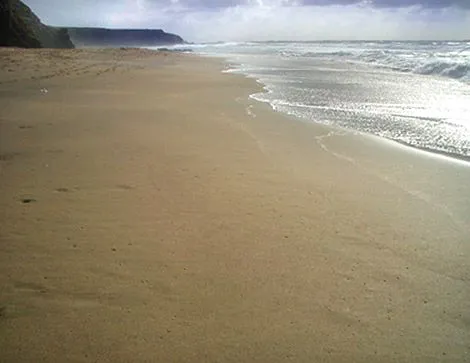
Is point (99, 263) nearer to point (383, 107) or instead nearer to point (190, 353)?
point (190, 353)

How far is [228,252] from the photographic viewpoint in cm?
272

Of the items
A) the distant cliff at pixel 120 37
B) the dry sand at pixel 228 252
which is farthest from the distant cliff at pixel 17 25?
the distant cliff at pixel 120 37

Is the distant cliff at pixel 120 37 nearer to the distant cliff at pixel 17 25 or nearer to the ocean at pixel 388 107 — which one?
the distant cliff at pixel 17 25

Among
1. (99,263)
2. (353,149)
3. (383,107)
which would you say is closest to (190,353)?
(99,263)

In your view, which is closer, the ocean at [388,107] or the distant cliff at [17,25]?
the ocean at [388,107]

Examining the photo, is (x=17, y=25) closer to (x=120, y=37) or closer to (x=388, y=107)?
(x=388, y=107)

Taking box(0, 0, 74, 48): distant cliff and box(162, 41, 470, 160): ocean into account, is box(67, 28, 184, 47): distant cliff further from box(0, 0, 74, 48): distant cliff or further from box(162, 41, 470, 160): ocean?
box(162, 41, 470, 160): ocean

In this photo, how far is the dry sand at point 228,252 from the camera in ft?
6.48

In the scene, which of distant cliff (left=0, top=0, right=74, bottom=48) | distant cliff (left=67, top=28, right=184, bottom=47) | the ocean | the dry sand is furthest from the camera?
distant cliff (left=67, top=28, right=184, bottom=47)

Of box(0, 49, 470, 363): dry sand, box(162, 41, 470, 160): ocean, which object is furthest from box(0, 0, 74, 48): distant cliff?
box(0, 49, 470, 363): dry sand

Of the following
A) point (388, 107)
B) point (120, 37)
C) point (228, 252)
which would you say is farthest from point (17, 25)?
point (120, 37)

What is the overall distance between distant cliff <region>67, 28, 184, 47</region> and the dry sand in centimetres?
10571

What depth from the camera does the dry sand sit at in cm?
198

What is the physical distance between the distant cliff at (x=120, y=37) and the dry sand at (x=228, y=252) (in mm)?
105707
